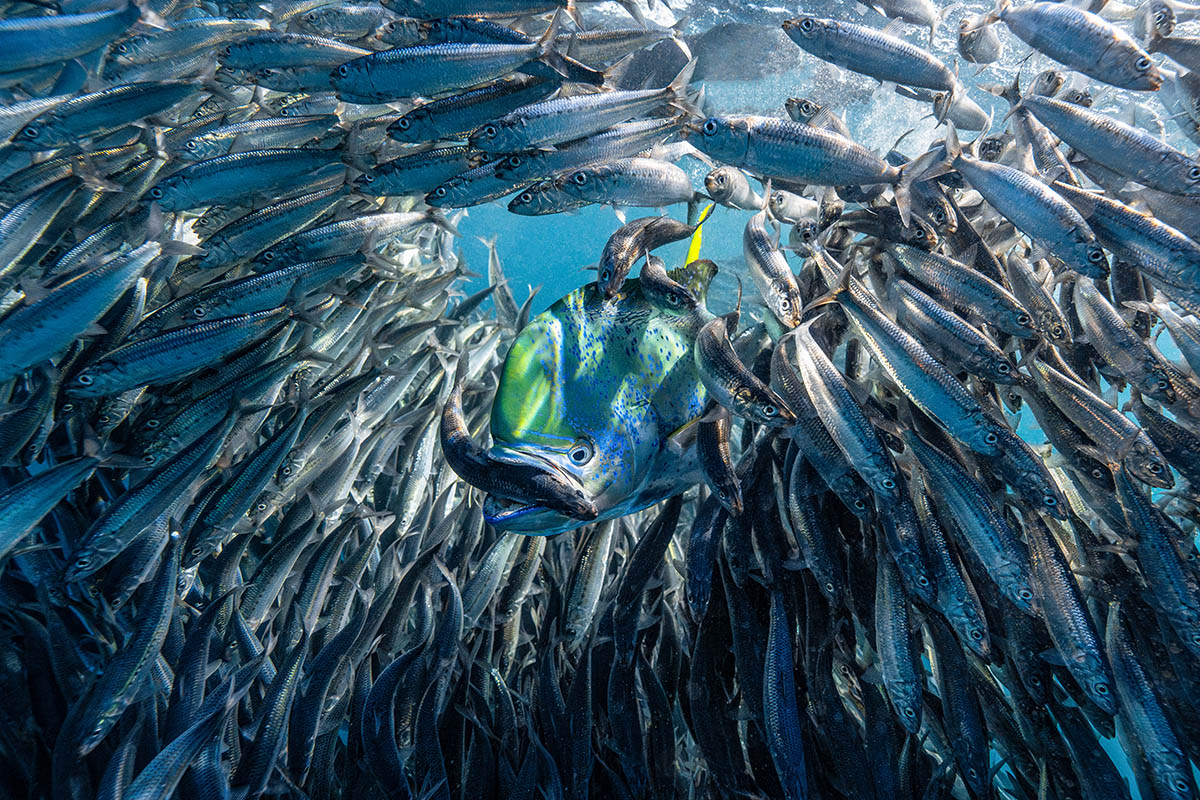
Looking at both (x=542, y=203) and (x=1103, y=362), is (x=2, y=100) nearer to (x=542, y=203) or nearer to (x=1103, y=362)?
(x=542, y=203)

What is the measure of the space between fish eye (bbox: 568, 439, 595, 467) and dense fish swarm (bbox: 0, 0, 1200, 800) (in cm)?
5

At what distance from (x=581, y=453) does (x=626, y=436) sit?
19cm

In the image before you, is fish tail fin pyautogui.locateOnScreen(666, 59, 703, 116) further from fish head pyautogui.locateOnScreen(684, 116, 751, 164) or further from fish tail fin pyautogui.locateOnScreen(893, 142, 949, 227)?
fish tail fin pyautogui.locateOnScreen(893, 142, 949, 227)

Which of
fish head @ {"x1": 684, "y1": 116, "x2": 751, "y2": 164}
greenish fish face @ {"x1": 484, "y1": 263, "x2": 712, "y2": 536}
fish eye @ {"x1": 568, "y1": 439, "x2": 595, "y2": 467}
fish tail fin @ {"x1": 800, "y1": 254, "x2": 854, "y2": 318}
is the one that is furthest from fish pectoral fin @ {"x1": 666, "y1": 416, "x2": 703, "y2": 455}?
fish head @ {"x1": 684, "y1": 116, "x2": 751, "y2": 164}

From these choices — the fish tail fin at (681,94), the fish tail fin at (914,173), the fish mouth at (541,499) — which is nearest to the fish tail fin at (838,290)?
the fish tail fin at (914,173)

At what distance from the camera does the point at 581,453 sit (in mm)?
2078

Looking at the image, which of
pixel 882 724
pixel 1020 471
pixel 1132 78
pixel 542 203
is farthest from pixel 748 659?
pixel 1132 78

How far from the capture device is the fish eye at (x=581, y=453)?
6.78 ft

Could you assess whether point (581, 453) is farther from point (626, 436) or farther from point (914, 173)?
point (914, 173)

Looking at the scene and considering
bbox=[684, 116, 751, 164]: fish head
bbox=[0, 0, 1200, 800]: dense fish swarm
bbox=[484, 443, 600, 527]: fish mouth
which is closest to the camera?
bbox=[484, 443, 600, 527]: fish mouth

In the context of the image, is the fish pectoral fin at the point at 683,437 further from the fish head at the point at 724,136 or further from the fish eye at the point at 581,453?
the fish head at the point at 724,136

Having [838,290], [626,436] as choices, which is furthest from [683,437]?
[838,290]

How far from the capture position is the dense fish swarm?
217cm

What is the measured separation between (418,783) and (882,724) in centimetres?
200
